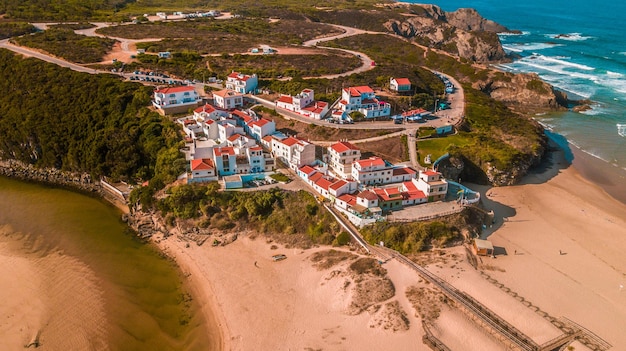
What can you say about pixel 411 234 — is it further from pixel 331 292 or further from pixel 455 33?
pixel 455 33

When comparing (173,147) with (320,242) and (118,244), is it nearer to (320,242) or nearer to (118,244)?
(118,244)

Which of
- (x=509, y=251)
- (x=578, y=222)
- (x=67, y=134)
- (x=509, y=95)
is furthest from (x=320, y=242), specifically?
(x=509, y=95)

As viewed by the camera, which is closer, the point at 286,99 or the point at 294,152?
the point at 294,152

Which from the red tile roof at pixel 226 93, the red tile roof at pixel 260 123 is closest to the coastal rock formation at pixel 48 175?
the red tile roof at pixel 260 123

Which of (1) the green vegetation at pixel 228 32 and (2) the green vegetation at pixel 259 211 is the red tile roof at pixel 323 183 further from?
(1) the green vegetation at pixel 228 32

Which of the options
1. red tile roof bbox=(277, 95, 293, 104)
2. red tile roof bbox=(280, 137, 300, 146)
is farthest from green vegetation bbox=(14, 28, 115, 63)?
red tile roof bbox=(280, 137, 300, 146)

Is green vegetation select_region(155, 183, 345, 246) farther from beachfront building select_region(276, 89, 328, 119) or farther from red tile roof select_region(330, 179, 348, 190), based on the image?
beachfront building select_region(276, 89, 328, 119)

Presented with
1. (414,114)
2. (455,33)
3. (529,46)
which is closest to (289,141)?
(414,114)
